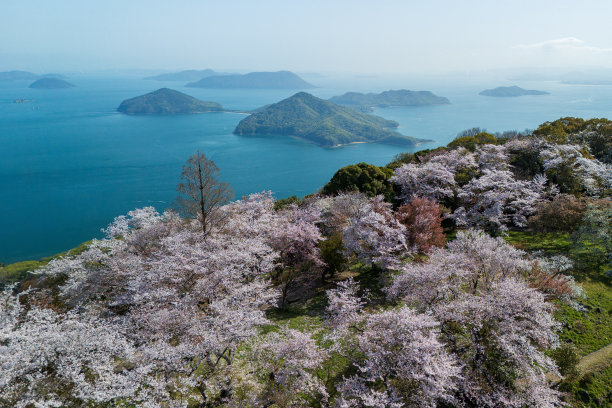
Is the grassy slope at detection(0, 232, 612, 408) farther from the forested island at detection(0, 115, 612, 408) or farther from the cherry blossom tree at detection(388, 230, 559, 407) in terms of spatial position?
the cherry blossom tree at detection(388, 230, 559, 407)

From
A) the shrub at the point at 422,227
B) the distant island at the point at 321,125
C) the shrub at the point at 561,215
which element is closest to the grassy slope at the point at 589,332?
the shrub at the point at 561,215

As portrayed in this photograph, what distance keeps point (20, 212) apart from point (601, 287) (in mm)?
108277

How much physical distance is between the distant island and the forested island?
→ 130798 millimetres

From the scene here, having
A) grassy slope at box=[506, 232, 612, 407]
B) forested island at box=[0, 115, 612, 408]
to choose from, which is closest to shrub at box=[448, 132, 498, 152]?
forested island at box=[0, 115, 612, 408]

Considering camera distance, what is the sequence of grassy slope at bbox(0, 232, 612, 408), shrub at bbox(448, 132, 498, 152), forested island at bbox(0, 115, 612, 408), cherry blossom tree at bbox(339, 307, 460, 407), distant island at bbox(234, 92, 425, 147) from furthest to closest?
distant island at bbox(234, 92, 425, 147)
shrub at bbox(448, 132, 498, 152)
grassy slope at bbox(0, 232, 612, 408)
forested island at bbox(0, 115, 612, 408)
cherry blossom tree at bbox(339, 307, 460, 407)

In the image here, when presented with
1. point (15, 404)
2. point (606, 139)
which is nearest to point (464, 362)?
point (15, 404)

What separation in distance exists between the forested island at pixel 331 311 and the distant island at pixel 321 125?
429 ft

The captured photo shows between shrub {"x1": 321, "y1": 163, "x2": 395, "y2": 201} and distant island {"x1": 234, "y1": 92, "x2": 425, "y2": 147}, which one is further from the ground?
distant island {"x1": 234, "y1": 92, "x2": 425, "y2": 147}

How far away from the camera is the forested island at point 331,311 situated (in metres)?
11.0

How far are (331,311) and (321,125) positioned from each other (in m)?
162

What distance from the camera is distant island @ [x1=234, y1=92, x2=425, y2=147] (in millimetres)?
157250

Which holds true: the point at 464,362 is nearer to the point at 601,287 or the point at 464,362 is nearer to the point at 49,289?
the point at 601,287

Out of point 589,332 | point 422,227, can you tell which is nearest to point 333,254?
point 422,227

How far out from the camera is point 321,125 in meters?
171
